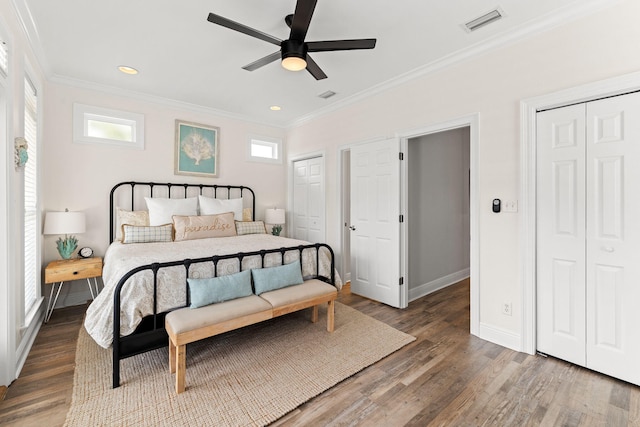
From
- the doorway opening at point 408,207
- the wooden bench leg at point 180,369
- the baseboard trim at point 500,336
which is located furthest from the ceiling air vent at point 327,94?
the wooden bench leg at point 180,369

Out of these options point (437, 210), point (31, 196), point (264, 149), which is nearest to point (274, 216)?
point (264, 149)

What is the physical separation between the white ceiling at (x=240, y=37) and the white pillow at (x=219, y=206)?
152cm

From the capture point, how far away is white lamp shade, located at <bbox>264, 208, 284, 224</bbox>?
500cm

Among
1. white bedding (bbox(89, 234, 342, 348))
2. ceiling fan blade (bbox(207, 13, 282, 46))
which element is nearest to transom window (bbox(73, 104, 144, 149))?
white bedding (bbox(89, 234, 342, 348))

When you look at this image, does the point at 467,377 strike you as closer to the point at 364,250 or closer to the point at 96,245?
the point at 364,250

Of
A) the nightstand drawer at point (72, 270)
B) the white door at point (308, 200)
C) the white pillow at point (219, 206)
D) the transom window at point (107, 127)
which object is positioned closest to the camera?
the nightstand drawer at point (72, 270)

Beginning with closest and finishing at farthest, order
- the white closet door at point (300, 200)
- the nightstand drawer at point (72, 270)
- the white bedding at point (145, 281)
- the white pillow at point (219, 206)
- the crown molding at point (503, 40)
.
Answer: the white bedding at point (145, 281) → the crown molding at point (503, 40) → the nightstand drawer at point (72, 270) → the white pillow at point (219, 206) → the white closet door at point (300, 200)

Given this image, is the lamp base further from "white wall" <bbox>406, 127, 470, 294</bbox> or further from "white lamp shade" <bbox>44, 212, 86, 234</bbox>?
"white wall" <bbox>406, 127, 470, 294</bbox>

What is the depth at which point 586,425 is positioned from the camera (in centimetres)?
168

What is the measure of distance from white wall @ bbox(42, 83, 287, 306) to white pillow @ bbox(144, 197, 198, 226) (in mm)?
511

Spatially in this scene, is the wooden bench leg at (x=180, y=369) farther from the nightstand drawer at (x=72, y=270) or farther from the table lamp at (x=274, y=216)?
the table lamp at (x=274, y=216)

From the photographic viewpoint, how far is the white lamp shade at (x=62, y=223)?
317 centimetres

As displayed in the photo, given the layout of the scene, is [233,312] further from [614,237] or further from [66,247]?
[614,237]

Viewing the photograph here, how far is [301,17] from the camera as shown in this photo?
6.47 ft
